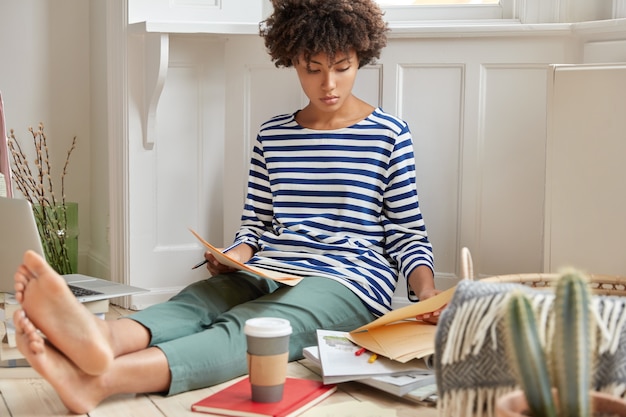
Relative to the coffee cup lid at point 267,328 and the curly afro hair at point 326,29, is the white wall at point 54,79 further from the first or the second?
the coffee cup lid at point 267,328

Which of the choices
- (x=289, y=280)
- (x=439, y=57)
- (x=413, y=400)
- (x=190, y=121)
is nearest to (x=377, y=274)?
(x=289, y=280)

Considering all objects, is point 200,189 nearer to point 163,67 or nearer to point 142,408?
point 163,67

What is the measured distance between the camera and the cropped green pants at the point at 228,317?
1639mm

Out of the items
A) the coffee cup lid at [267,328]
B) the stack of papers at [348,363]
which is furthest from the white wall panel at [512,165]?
the coffee cup lid at [267,328]

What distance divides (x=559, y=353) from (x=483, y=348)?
8.7 inches

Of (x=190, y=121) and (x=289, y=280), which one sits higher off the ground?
(x=190, y=121)

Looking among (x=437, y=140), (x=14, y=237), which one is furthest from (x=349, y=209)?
(x=14, y=237)

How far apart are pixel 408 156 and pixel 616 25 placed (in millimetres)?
574

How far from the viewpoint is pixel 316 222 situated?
6.74ft

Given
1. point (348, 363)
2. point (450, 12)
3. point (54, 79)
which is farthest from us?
point (54, 79)

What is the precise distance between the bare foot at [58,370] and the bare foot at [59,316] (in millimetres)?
16

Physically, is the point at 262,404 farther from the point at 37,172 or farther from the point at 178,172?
the point at 37,172

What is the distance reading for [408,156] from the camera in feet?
6.81

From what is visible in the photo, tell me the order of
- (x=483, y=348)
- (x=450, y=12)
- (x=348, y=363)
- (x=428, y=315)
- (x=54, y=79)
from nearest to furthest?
(x=483, y=348), (x=348, y=363), (x=428, y=315), (x=450, y=12), (x=54, y=79)
